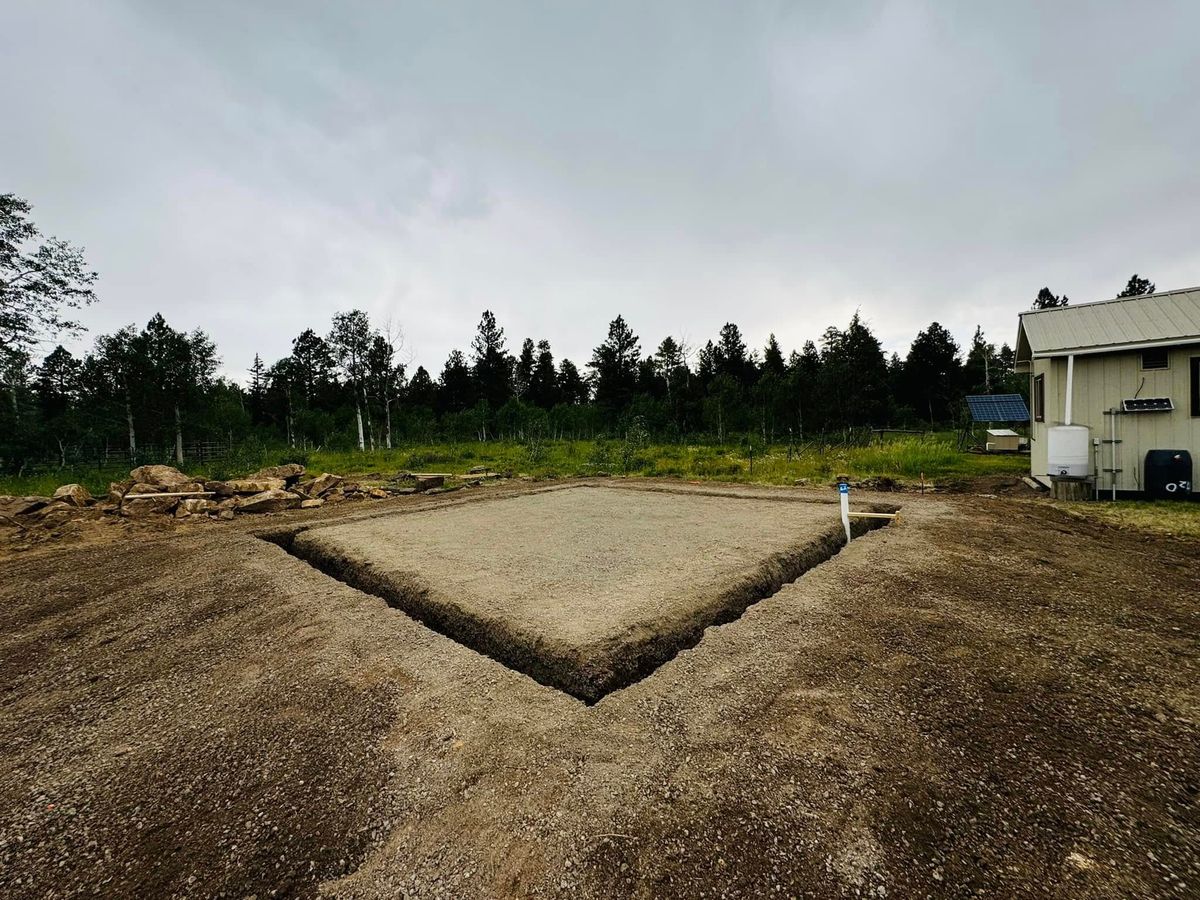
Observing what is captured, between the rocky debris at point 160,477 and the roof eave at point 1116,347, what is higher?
the roof eave at point 1116,347

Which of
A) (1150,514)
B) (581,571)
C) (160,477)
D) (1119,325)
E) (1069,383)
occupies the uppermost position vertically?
(1119,325)

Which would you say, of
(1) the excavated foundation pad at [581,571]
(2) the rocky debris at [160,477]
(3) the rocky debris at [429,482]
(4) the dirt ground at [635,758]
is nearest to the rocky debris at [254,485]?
(2) the rocky debris at [160,477]

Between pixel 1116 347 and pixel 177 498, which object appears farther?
pixel 177 498

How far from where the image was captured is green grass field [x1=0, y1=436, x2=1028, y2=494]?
12.4 metres

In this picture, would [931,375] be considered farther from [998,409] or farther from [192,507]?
[192,507]

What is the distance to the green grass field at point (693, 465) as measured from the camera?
40.5 feet

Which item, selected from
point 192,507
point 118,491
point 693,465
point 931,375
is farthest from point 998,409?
point 931,375

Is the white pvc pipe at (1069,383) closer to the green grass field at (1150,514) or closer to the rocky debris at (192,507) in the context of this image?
the green grass field at (1150,514)

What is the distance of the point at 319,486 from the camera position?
452 inches

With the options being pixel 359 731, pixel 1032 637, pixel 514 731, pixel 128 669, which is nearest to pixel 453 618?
pixel 359 731

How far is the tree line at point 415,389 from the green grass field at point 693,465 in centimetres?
596

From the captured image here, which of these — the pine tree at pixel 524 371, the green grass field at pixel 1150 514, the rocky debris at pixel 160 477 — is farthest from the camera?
the pine tree at pixel 524 371

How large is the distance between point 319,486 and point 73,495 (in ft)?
14.0

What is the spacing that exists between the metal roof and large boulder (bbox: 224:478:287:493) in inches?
644
